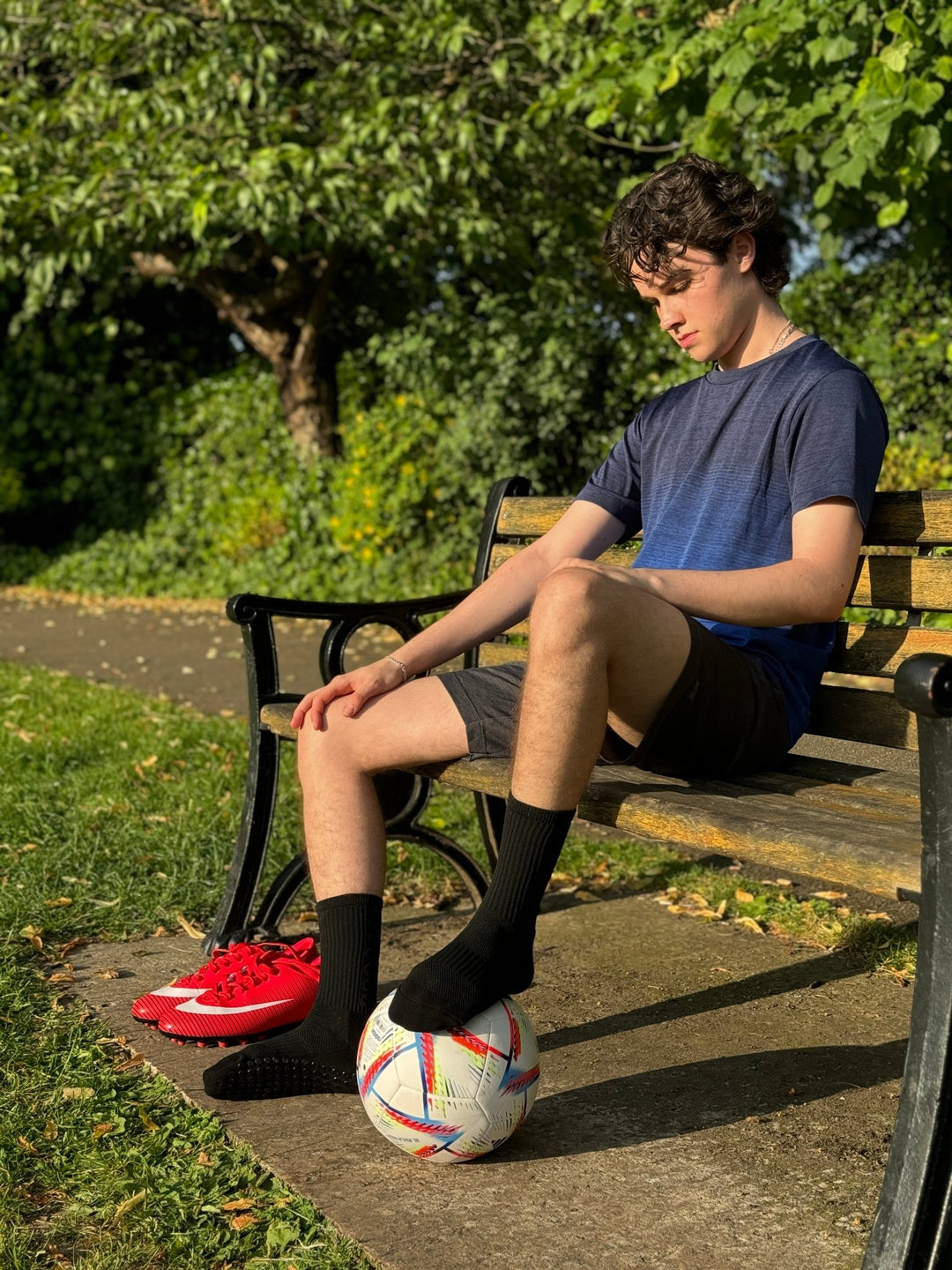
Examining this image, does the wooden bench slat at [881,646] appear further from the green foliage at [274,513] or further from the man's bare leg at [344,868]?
the green foliage at [274,513]

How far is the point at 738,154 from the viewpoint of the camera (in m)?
8.25

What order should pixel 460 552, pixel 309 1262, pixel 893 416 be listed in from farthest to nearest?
pixel 460 552 → pixel 893 416 → pixel 309 1262

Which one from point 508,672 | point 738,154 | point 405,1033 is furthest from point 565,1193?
point 738,154

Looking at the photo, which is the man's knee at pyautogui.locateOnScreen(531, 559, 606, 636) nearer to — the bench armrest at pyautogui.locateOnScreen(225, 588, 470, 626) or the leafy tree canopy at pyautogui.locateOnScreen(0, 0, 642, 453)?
the bench armrest at pyautogui.locateOnScreen(225, 588, 470, 626)

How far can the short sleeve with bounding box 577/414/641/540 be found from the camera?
10.1 feet

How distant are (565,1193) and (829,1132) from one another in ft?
1.77

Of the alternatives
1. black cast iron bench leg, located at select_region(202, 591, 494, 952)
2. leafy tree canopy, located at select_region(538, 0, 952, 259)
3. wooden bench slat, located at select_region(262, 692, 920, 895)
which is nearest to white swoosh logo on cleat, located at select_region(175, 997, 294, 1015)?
black cast iron bench leg, located at select_region(202, 591, 494, 952)

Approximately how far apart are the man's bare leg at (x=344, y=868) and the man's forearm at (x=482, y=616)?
0.07 metres

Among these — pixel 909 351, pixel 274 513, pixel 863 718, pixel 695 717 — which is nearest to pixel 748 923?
pixel 863 718

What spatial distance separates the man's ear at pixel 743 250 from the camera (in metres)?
2.70

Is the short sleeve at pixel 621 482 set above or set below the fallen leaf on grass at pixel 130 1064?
above

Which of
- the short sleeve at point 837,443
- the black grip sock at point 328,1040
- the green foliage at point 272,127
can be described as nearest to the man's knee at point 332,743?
the black grip sock at point 328,1040

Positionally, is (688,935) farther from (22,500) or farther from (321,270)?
(22,500)

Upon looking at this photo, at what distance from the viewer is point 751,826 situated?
2.14 m
